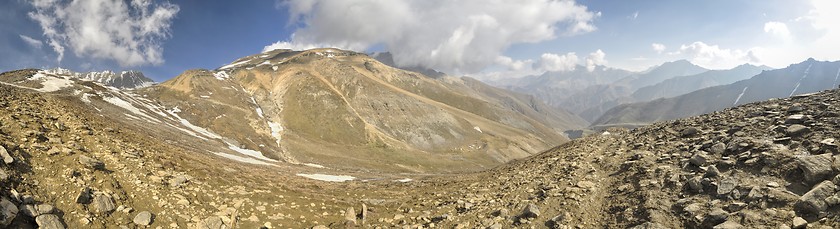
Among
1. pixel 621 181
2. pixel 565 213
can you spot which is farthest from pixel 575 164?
pixel 565 213

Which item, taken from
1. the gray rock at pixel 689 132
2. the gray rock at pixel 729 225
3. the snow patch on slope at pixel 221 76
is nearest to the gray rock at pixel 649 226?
the gray rock at pixel 729 225

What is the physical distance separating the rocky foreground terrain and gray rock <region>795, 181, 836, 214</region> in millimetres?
42

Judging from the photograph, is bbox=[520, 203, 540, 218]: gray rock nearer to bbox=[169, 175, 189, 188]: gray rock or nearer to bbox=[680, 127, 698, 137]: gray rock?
bbox=[680, 127, 698, 137]: gray rock

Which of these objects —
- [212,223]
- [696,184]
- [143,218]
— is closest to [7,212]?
[143,218]

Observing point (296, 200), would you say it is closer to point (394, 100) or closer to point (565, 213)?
point (565, 213)

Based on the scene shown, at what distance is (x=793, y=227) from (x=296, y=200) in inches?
802

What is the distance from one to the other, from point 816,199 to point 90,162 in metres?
27.4

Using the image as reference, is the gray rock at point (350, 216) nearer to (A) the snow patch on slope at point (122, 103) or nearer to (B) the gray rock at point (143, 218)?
(B) the gray rock at point (143, 218)

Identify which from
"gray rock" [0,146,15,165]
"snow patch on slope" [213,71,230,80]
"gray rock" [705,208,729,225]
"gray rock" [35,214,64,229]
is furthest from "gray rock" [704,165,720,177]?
"snow patch on slope" [213,71,230,80]

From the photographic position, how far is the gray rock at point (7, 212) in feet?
32.8

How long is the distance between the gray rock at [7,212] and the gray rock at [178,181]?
693cm

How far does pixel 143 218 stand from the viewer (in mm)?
13656

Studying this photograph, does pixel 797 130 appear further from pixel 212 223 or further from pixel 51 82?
pixel 51 82

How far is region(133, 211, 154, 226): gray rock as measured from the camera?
13406 mm
